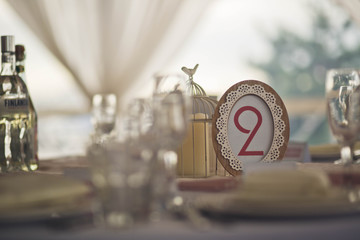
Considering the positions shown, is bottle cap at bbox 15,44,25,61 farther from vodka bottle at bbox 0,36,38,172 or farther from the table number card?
the table number card

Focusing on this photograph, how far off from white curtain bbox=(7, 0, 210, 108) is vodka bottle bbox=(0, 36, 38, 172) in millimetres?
3020

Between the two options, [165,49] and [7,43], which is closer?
[7,43]

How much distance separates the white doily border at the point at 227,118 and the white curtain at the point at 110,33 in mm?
3232

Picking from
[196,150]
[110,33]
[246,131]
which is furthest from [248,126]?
[110,33]

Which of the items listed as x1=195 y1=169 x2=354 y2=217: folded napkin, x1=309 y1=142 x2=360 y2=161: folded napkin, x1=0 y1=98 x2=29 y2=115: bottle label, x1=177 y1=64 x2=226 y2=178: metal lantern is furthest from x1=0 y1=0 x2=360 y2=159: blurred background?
x1=195 y1=169 x2=354 y2=217: folded napkin

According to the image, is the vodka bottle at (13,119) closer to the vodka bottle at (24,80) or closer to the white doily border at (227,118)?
the vodka bottle at (24,80)

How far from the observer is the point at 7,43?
1.31 metres

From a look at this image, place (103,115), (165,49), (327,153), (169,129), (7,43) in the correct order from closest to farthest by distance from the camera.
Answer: (169,129)
(103,115)
(7,43)
(327,153)
(165,49)

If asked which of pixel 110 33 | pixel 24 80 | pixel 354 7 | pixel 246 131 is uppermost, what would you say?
pixel 354 7

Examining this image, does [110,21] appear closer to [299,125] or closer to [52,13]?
[52,13]

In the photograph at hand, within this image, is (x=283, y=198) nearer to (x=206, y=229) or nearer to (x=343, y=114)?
(x=206, y=229)

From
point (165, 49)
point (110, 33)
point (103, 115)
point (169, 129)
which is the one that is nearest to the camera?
point (169, 129)

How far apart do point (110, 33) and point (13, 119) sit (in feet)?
10.2

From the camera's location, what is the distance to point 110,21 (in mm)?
4340
